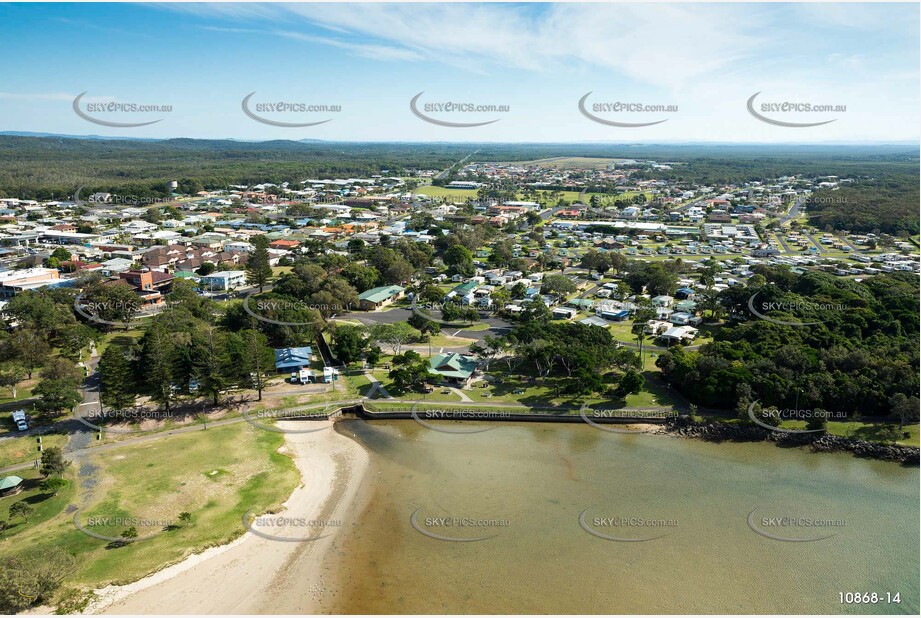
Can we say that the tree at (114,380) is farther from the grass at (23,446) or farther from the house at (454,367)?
the house at (454,367)

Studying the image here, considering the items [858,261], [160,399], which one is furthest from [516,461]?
[858,261]

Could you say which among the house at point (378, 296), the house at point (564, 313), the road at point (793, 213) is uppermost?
the road at point (793, 213)

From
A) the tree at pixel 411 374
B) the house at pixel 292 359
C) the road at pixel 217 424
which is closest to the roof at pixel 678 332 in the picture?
the road at pixel 217 424

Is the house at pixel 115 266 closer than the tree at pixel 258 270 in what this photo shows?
No

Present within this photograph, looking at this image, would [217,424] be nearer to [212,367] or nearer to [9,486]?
[212,367]

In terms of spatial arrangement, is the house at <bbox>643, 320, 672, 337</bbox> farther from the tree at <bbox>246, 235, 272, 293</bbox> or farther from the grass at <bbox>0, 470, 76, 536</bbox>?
the grass at <bbox>0, 470, 76, 536</bbox>

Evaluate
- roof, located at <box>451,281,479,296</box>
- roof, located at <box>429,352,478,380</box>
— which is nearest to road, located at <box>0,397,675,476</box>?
roof, located at <box>429,352,478,380</box>
